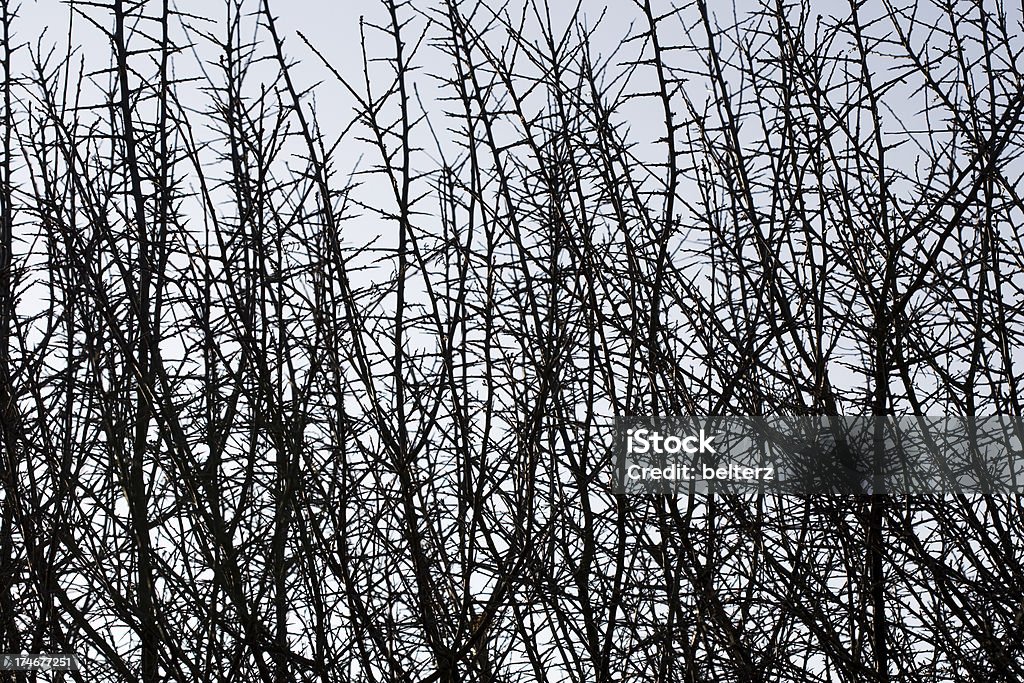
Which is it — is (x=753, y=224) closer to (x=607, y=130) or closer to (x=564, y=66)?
(x=607, y=130)

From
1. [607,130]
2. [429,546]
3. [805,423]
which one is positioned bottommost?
[429,546]

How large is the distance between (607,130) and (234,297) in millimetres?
894

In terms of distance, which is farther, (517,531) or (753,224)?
(753,224)

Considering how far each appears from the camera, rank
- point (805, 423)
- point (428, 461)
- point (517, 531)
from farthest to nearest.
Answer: point (805, 423), point (428, 461), point (517, 531)

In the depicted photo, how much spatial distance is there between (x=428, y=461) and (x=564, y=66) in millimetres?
945

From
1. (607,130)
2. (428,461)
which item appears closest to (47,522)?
(428,461)

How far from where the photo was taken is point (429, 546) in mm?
2320

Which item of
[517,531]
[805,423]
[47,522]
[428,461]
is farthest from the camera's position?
[805,423]

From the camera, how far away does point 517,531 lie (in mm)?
1982

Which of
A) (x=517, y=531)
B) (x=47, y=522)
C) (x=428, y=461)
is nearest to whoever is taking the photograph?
(x=517, y=531)

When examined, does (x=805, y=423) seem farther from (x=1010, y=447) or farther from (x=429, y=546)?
(x=429, y=546)

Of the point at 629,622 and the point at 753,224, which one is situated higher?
the point at 753,224

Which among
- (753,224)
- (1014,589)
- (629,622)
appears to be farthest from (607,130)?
(1014,589)

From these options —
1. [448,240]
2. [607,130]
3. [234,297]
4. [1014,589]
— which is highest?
[607,130]
